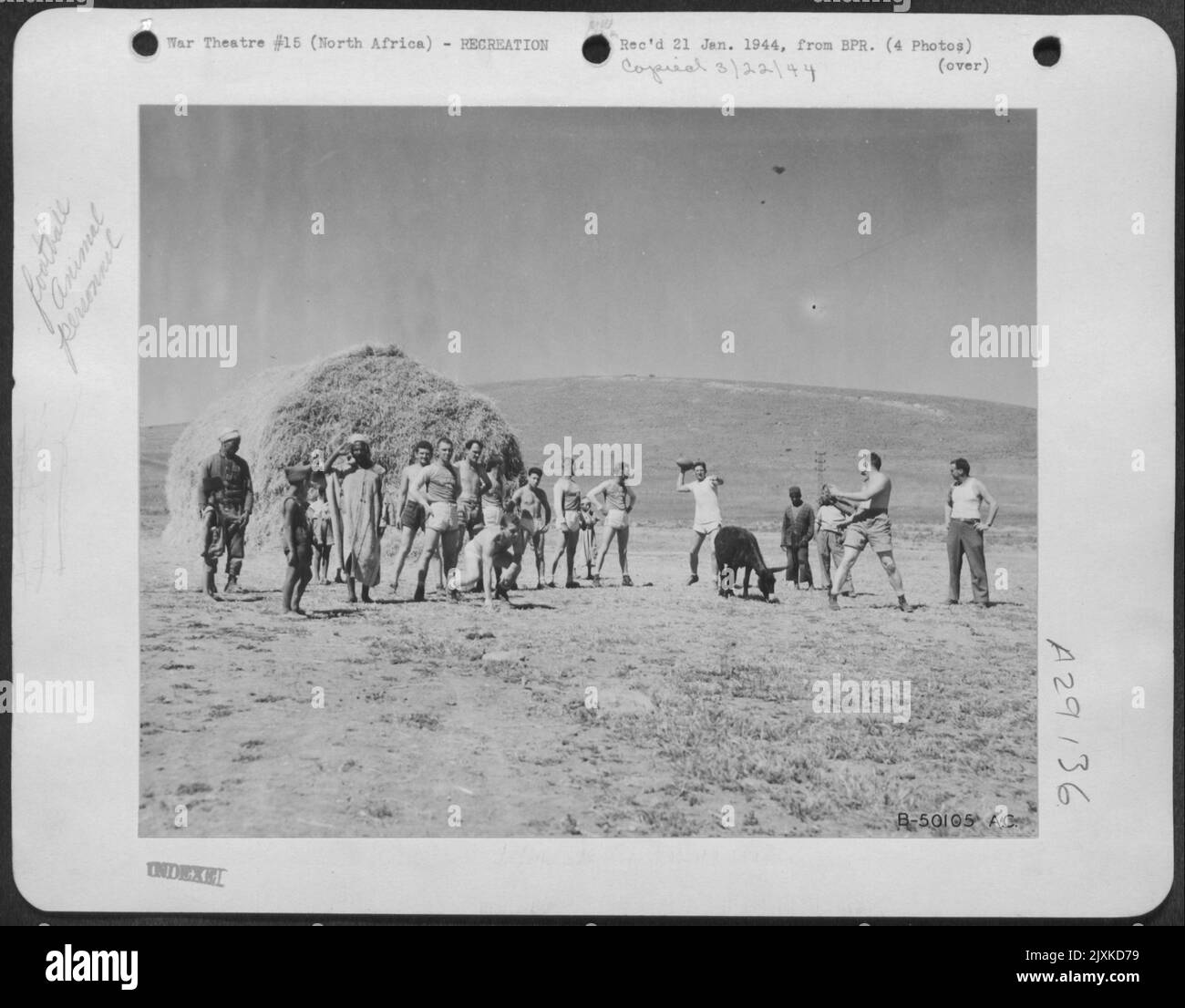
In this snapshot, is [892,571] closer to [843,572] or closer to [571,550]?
[843,572]

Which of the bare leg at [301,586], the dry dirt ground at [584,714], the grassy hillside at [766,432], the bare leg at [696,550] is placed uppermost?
the grassy hillside at [766,432]

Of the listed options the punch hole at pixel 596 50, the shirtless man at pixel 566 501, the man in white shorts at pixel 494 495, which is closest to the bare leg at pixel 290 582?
the man in white shorts at pixel 494 495

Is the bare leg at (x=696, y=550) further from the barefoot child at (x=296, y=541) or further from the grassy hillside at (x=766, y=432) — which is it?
the barefoot child at (x=296, y=541)

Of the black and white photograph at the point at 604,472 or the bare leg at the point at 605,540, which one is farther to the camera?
the bare leg at the point at 605,540

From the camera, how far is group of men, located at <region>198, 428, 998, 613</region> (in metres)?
2.89

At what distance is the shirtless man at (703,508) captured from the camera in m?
2.92

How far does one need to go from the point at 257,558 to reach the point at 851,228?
2898 millimetres

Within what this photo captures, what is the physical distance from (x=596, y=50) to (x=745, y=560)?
2.18m

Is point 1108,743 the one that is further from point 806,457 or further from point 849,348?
point 849,348

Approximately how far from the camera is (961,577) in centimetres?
288

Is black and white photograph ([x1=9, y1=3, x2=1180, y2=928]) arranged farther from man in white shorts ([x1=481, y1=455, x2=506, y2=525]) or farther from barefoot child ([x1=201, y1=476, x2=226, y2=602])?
man in white shorts ([x1=481, y1=455, x2=506, y2=525])

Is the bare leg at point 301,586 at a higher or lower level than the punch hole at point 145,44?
lower

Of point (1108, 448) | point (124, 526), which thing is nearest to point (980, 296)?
point (1108, 448)

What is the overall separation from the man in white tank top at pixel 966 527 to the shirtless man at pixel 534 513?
68.0 inches
